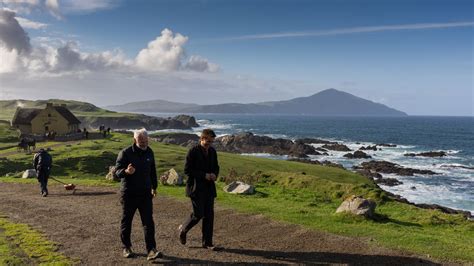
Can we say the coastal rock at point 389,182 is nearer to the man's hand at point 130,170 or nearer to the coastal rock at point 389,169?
the coastal rock at point 389,169

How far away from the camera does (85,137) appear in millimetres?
66188

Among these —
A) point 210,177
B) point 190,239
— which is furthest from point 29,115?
point 210,177

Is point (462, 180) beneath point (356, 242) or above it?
beneath

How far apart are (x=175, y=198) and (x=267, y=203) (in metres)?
4.14

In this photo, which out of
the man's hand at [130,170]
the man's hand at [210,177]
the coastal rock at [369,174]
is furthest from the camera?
the coastal rock at [369,174]

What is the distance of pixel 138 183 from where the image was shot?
33.3 ft

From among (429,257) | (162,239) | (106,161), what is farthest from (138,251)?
(106,161)

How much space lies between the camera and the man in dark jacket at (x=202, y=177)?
10602 millimetres

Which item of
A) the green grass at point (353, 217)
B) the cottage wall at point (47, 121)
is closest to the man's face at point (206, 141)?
the green grass at point (353, 217)

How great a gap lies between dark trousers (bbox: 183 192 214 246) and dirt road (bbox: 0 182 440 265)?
463 millimetres

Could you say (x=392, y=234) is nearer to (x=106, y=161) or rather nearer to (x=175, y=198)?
(x=175, y=198)

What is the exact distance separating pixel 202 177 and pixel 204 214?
0.98m

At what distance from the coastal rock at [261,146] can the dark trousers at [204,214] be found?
7361 centimetres

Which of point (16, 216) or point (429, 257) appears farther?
point (16, 216)
